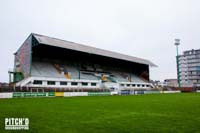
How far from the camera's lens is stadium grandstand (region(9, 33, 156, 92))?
47.8m

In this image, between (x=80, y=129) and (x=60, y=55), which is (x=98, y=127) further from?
(x=60, y=55)

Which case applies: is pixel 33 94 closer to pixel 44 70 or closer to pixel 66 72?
pixel 44 70

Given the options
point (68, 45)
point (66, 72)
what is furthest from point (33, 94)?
point (68, 45)

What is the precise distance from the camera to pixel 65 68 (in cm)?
5812

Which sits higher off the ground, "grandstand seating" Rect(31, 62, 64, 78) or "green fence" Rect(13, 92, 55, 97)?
"grandstand seating" Rect(31, 62, 64, 78)

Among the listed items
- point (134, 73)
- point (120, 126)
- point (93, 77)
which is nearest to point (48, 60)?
point (93, 77)

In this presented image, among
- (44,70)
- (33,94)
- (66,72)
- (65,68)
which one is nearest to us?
(33,94)

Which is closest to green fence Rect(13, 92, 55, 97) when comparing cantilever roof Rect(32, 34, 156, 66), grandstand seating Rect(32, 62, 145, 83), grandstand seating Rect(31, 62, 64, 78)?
grandstand seating Rect(31, 62, 64, 78)

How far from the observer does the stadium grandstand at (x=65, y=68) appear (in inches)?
1884

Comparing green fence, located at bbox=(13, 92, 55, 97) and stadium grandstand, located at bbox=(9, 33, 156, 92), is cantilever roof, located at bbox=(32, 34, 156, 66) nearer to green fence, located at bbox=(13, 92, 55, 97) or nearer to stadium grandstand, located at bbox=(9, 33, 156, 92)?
stadium grandstand, located at bbox=(9, 33, 156, 92)

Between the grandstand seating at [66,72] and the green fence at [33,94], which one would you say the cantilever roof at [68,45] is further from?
the green fence at [33,94]

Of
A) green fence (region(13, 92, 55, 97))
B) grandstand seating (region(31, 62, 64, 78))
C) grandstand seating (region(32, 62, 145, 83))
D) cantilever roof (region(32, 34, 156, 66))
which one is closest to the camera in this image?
green fence (region(13, 92, 55, 97))

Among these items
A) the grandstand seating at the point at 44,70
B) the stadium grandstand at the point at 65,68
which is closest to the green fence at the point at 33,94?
the stadium grandstand at the point at 65,68

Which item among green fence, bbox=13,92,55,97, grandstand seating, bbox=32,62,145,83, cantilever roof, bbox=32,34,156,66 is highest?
cantilever roof, bbox=32,34,156,66
